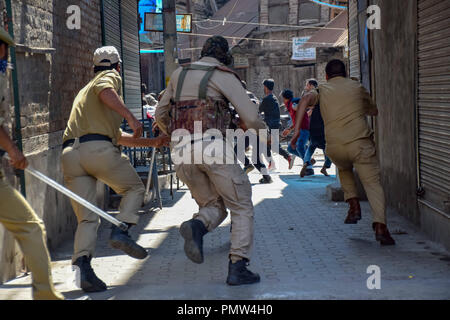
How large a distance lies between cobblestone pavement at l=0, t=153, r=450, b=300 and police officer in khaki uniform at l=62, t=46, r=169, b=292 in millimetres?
324

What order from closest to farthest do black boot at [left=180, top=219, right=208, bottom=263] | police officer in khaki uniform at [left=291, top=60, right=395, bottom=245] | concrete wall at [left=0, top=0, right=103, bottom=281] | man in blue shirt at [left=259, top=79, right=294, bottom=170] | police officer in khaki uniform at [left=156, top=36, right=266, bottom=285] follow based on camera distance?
black boot at [left=180, top=219, right=208, bottom=263] → police officer in khaki uniform at [left=156, top=36, right=266, bottom=285] → concrete wall at [left=0, top=0, right=103, bottom=281] → police officer in khaki uniform at [left=291, top=60, right=395, bottom=245] → man in blue shirt at [left=259, top=79, right=294, bottom=170]

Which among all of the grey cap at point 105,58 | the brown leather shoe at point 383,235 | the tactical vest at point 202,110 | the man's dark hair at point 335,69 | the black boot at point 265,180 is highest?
the grey cap at point 105,58

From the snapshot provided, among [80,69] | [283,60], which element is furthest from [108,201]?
[283,60]

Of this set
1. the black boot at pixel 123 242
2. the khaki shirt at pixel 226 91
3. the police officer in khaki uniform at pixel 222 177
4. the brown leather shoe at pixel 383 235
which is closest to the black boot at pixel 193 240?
the police officer in khaki uniform at pixel 222 177

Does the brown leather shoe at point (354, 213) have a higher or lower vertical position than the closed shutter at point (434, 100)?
lower

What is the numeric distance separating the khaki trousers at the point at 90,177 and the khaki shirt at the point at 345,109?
2.47m

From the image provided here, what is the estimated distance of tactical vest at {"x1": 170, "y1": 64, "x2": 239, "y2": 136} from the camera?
568 cm

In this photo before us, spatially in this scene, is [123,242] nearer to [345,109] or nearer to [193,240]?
[193,240]

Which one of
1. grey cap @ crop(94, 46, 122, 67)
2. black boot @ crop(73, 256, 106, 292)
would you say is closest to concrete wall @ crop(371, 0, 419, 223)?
grey cap @ crop(94, 46, 122, 67)

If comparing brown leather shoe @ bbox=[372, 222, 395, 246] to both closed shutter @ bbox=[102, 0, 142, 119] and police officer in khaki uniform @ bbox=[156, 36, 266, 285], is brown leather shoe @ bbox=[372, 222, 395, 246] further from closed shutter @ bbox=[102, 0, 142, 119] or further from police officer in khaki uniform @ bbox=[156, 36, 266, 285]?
closed shutter @ bbox=[102, 0, 142, 119]

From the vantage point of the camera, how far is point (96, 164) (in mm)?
5766

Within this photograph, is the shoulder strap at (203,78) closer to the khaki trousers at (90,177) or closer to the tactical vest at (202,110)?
the tactical vest at (202,110)

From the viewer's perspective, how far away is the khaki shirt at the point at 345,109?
24.2 ft
